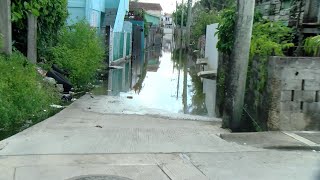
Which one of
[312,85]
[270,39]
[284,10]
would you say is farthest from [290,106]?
[284,10]

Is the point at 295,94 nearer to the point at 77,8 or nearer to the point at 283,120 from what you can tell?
the point at 283,120

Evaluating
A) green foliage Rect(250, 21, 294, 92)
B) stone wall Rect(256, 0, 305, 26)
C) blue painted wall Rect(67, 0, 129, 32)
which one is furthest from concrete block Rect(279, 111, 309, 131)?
blue painted wall Rect(67, 0, 129, 32)

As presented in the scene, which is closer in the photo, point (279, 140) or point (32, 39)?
point (279, 140)

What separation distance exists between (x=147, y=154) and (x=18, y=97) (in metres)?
4.12

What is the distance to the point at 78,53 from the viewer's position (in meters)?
14.2

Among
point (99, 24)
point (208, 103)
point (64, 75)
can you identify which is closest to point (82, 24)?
point (64, 75)

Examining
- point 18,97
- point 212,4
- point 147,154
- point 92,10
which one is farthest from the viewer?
point 212,4

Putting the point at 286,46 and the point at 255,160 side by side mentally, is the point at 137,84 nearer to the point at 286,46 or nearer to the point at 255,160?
the point at 286,46

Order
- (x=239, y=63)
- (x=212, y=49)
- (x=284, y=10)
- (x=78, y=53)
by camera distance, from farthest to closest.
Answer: (x=212, y=49) < (x=78, y=53) < (x=284, y=10) < (x=239, y=63)

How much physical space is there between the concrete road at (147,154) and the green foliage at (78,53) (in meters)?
6.11

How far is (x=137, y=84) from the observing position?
17281 mm

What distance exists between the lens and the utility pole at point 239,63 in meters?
7.61

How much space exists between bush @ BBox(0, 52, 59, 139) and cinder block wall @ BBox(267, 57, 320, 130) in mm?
4837

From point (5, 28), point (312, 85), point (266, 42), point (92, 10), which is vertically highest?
point (92, 10)
